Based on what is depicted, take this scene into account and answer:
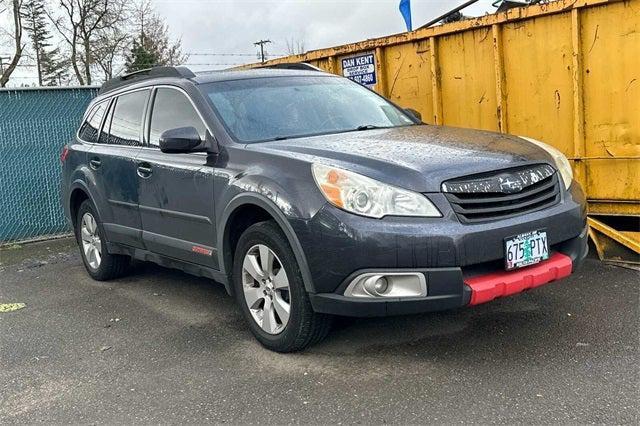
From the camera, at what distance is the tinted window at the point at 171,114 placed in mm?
4425

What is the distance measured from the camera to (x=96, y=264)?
19.9 feet

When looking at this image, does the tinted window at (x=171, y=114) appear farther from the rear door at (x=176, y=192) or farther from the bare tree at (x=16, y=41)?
the bare tree at (x=16, y=41)

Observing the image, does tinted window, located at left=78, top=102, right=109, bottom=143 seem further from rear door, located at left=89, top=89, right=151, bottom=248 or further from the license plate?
the license plate

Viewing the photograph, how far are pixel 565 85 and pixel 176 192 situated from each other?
3.51m

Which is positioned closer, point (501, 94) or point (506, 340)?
point (506, 340)

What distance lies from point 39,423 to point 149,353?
3.03 ft

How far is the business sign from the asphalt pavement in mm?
3375

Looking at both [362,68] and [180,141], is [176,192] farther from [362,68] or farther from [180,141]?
[362,68]

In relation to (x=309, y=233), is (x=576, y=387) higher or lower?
lower

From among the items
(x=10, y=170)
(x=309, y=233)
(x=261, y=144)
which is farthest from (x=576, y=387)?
(x=10, y=170)

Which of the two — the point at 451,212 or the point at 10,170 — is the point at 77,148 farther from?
the point at 451,212

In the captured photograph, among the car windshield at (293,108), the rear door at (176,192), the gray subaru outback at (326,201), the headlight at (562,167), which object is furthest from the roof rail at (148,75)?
the headlight at (562,167)

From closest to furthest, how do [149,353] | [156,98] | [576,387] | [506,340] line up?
[576,387]
[506,340]
[149,353]
[156,98]

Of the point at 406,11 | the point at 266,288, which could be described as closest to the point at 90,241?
the point at 266,288
